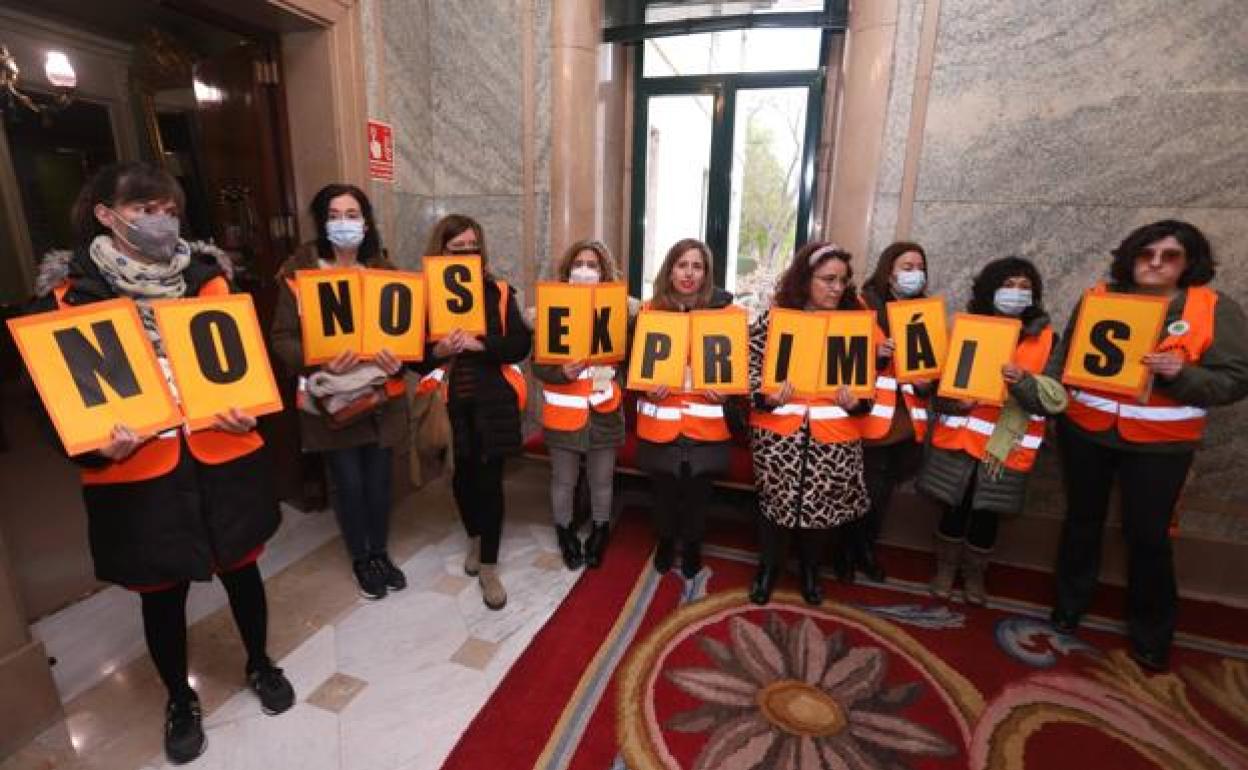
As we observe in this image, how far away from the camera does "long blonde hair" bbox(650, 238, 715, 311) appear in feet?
8.37

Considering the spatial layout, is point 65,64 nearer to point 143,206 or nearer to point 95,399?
point 143,206

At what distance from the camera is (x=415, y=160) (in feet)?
12.2

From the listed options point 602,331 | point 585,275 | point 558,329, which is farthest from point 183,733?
point 585,275

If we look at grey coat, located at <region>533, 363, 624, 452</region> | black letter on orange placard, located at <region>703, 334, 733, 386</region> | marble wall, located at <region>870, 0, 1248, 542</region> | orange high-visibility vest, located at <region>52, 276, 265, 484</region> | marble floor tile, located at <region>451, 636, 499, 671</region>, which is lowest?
marble floor tile, located at <region>451, 636, 499, 671</region>

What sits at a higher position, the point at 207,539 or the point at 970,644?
the point at 207,539

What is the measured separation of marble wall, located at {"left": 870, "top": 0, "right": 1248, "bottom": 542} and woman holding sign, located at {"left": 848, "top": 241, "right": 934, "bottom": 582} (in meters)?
0.56

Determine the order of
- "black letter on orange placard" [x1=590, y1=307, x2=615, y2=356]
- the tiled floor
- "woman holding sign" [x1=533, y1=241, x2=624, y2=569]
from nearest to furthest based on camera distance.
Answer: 1. the tiled floor
2. "black letter on orange placard" [x1=590, y1=307, x2=615, y2=356]
3. "woman holding sign" [x1=533, y1=241, x2=624, y2=569]

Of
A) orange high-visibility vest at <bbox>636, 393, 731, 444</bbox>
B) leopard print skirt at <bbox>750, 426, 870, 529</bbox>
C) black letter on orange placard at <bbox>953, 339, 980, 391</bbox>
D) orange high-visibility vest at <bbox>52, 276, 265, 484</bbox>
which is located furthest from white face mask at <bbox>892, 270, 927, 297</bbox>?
orange high-visibility vest at <bbox>52, 276, 265, 484</bbox>

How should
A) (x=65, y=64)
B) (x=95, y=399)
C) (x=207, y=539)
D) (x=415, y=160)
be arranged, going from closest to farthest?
1. (x=95, y=399)
2. (x=207, y=539)
3. (x=415, y=160)
4. (x=65, y=64)

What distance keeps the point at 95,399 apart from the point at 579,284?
1.58 m

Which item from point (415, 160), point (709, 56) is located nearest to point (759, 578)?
point (415, 160)

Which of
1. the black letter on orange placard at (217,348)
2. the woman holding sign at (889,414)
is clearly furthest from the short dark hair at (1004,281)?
the black letter on orange placard at (217,348)

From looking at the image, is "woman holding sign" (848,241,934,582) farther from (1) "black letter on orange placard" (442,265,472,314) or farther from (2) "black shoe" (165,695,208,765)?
(2) "black shoe" (165,695,208,765)

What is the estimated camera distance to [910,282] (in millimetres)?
2586
